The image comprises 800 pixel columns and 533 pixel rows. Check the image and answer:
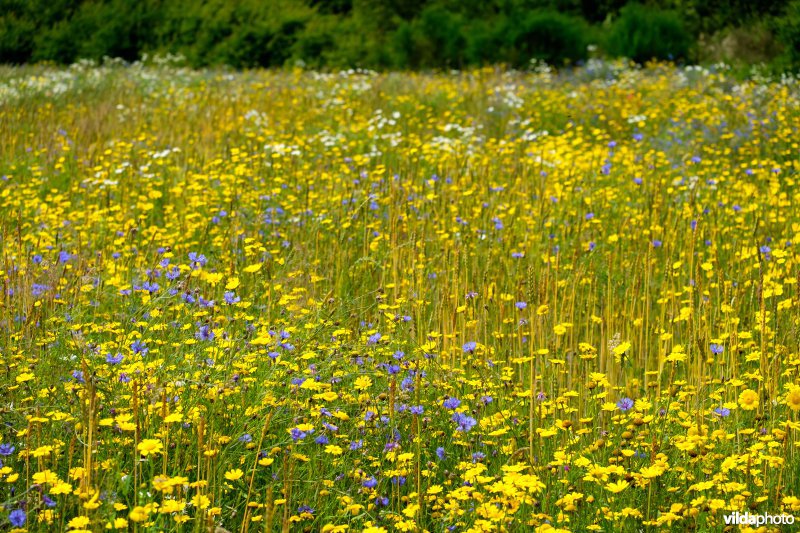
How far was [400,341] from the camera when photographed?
111 inches

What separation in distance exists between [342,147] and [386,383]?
153 inches

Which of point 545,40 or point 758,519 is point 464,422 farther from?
point 545,40

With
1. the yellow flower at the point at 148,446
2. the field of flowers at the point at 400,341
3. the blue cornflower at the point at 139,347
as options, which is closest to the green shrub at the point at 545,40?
the field of flowers at the point at 400,341

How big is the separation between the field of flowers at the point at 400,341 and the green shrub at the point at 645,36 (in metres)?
8.07

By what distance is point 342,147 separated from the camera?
6227 millimetres

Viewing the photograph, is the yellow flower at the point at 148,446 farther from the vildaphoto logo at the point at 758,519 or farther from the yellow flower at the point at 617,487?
the vildaphoto logo at the point at 758,519

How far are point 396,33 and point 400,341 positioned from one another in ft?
46.5

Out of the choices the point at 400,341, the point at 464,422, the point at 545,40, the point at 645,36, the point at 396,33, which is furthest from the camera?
the point at 396,33

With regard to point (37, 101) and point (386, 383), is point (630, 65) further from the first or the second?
point (386, 383)

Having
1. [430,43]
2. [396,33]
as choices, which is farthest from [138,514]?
[396,33]

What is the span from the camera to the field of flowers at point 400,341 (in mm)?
2039

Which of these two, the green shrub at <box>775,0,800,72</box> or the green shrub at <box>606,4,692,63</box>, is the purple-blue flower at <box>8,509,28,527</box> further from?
the green shrub at <box>606,4,692,63</box>

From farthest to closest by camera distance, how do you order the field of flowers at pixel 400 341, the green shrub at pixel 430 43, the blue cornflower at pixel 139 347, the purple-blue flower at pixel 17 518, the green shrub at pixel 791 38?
the green shrub at pixel 430 43
the green shrub at pixel 791 38
the blue cornflower at pixel 139 347
the field of flowers at pixel 400 341
the purple-blue flower at pixel 17 518

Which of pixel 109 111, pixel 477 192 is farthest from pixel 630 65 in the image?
pixel 477 192
